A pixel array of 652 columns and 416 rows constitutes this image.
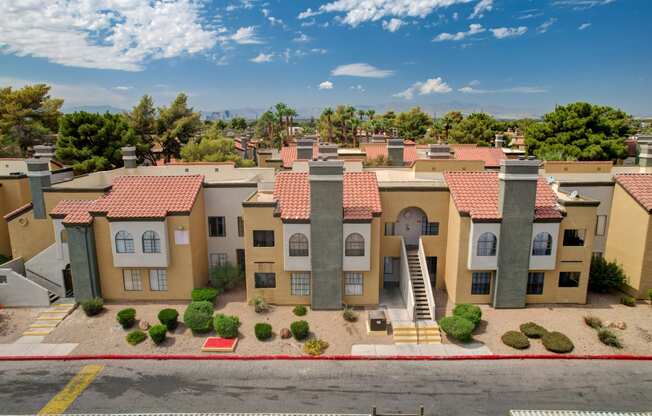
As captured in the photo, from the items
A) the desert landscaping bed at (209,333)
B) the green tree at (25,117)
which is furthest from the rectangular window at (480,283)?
the green tree at (25,117)

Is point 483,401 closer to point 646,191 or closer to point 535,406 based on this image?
point 535,406

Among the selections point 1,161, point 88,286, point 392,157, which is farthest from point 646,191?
point 1,161

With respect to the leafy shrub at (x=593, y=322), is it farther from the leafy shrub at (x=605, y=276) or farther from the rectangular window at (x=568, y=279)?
the leafy shrub at (x=605, y=276)

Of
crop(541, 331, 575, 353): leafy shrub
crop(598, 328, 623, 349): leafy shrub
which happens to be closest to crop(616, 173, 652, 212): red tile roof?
crop(598, 328, 623, 349): leafy shrub

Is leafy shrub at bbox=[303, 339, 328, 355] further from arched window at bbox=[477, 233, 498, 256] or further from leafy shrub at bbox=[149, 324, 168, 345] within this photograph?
arched window at bbox=[477, 233, 498, 256]

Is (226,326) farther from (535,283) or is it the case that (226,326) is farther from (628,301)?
(628,301)

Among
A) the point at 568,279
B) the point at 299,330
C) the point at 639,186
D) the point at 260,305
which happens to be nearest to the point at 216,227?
the point at 260,305

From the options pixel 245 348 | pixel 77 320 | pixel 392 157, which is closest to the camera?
pixel 245 348
